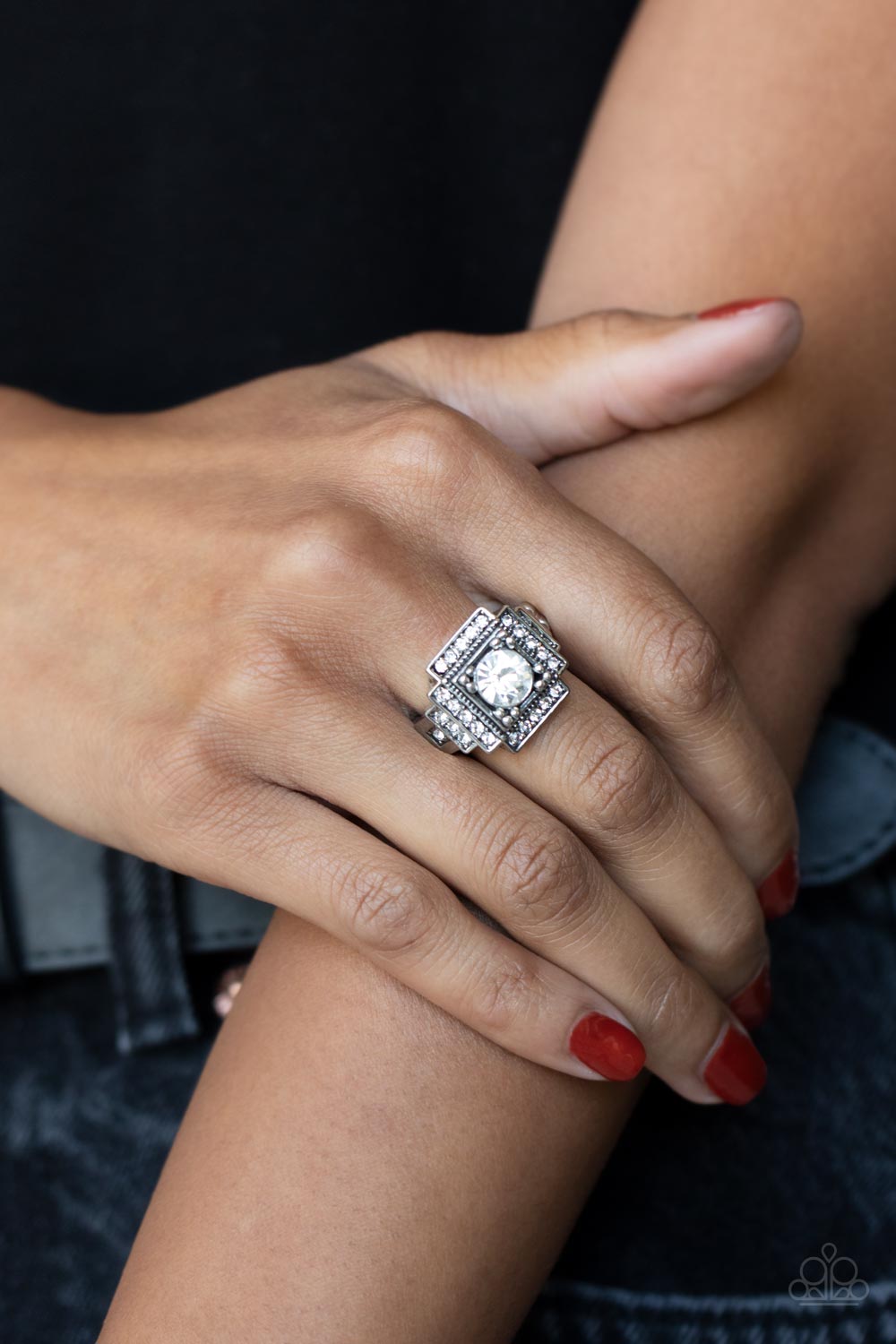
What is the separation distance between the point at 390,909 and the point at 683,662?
0.96 feet


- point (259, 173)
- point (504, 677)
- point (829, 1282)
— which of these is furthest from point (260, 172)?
point (829, 1282)

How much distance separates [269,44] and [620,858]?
3.68 ft


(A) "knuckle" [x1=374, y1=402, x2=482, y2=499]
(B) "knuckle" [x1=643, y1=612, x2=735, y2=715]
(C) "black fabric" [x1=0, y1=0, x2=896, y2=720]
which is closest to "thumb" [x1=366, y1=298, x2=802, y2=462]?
(A) "knuckle" [x1=374, y1=402, x2=482, y2=499]

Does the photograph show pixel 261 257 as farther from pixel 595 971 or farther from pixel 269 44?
pixel 595 971

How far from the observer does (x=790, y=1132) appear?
1074mm

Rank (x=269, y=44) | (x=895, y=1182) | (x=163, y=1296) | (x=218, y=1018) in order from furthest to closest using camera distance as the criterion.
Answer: (x=269, y=44)
(x=218, y=1018)
(x=895, y=1182)
(x=163, y=1296)

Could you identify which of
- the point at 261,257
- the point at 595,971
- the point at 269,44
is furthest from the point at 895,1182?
the point at 269,44

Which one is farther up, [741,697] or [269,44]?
[269,44]

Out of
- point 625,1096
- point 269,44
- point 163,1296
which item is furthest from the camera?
point 269,44

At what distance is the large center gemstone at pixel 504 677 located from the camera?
0.81 m

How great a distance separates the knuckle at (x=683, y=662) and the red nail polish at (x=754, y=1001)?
11.2 inches

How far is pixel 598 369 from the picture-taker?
0.95 meters

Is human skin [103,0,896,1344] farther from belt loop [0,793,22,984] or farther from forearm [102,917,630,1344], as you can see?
belt loop [0,793,22,984]

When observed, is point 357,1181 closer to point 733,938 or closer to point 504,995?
point 504,995
